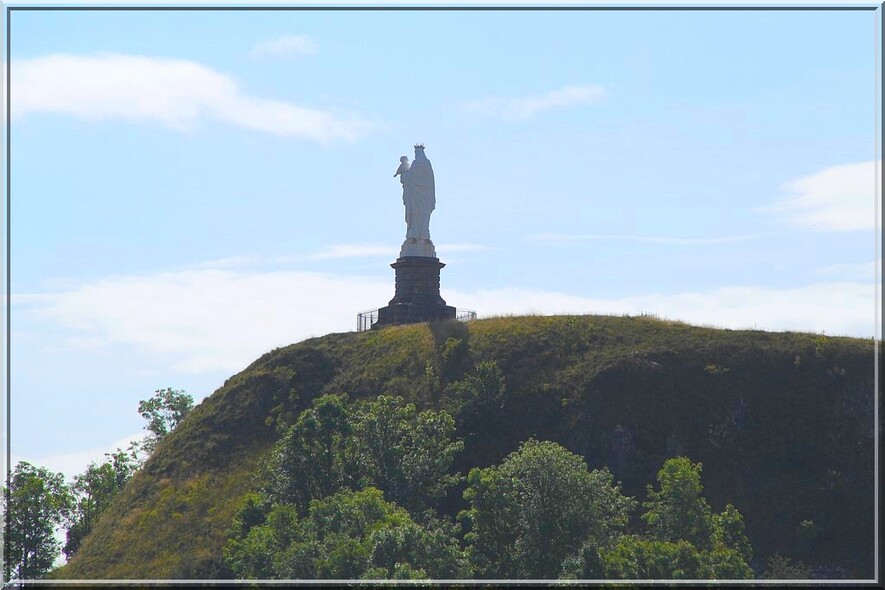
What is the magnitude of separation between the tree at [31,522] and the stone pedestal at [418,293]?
64.7 ft

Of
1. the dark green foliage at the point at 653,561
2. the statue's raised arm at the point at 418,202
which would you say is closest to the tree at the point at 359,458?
the dark green foliage at the point at 653,561

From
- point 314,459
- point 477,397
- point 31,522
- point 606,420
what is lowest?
point 31,522

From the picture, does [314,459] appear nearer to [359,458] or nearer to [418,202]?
[359,458]

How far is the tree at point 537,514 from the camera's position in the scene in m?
45.8

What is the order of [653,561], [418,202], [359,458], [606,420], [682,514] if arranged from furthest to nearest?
[418,202], [606,420], [359,458], [682,514], [653,561]

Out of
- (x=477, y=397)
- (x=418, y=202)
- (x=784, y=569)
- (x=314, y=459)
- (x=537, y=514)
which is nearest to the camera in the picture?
(x=537, y=514)

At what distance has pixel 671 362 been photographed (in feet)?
209

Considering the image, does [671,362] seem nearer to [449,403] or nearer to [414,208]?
[449,403]

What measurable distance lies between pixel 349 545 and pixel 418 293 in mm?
27288

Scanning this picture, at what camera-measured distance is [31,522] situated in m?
64.1

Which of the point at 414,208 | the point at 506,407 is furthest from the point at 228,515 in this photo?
the point at 414,208

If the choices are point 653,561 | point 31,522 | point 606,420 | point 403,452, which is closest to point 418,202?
point 606,420

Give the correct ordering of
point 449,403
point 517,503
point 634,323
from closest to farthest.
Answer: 1. point 517,503
2. point 449,403
3. point 634,323

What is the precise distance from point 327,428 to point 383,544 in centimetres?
1088
